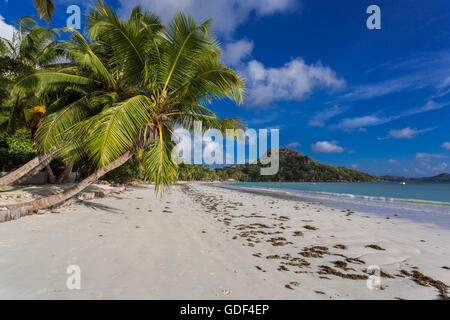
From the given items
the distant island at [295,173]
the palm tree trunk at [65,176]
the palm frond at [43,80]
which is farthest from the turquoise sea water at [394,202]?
the distant island at [295,173]

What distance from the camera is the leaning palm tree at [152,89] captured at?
4908 millimetres

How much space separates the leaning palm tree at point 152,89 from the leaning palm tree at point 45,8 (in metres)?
1.50

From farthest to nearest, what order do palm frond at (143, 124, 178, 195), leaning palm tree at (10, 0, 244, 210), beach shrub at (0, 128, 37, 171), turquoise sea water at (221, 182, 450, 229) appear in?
beach shrub at (0, 128, 37, 171)
turquoise sea water at (221, 182, 450, 229)
palm frond at (143, 124, 178, 195)
leaning palm tree at (10, 0, 244, 210)

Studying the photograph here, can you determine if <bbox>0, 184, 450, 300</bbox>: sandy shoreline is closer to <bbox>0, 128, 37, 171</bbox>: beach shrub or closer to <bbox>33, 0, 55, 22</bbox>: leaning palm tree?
<bbox>33, 0, 55, 22</bbox>: leaning palm tree

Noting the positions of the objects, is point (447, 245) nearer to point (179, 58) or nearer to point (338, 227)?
point (338, 227)

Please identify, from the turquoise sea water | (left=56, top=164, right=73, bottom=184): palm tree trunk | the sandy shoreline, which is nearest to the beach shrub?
(left=56, top=164, right=73, bottom=184): palm tree trunk

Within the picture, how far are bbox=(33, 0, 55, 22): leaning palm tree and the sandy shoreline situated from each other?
23.4 ft

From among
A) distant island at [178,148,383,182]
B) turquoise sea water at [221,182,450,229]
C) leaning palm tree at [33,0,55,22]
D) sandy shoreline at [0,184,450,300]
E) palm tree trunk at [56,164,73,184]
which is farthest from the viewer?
distant island at [178,148,383,182]

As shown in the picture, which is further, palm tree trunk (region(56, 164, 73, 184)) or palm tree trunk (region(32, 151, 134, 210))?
palm tree trunk (region(56, 164, 73, 184))

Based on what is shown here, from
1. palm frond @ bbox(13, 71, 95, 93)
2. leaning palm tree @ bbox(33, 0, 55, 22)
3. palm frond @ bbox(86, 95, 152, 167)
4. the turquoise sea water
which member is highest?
leaning palm tree @ bbox(33, 0, 55, 22)

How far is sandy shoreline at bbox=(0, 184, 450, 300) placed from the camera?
2.25 meters

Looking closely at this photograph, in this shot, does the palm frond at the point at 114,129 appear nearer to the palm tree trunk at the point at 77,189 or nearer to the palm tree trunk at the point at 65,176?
the palm tree trunk at the point at 77,189

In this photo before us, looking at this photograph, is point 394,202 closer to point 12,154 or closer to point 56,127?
point 56,127
